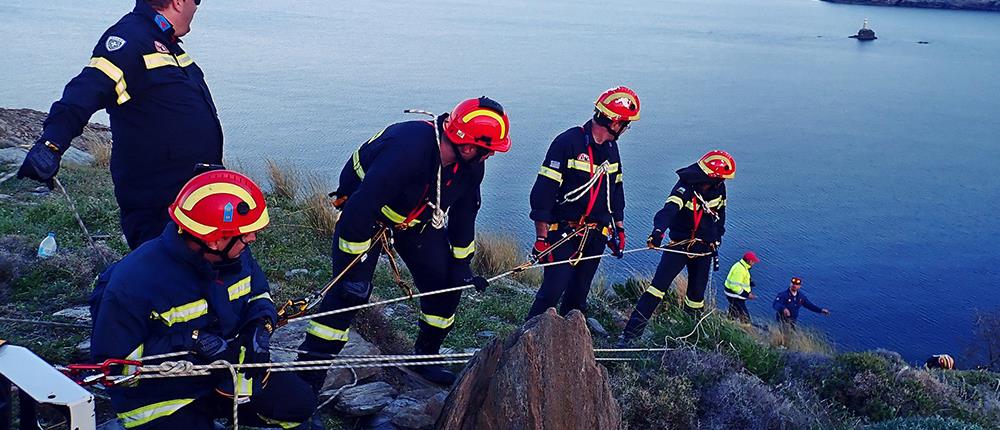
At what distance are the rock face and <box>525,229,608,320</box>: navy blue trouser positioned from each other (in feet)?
7.58

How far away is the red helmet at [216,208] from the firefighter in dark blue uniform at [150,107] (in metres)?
1.12

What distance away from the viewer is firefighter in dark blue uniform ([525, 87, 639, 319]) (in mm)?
6426

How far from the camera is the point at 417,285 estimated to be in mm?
5332

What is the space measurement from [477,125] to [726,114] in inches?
843

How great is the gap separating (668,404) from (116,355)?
331 cm

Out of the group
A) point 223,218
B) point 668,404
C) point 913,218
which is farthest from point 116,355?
point 913,218

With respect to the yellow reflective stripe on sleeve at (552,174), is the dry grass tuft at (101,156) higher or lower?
lower

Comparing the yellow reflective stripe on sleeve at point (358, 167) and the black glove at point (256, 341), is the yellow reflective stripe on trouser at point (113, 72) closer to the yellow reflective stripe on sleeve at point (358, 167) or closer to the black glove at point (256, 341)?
the yellow reflective stripe on sleeve at point (358, 167)

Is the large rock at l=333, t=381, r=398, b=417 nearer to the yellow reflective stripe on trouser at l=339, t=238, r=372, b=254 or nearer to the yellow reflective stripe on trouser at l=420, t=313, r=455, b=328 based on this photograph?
the yellow reflective stripe on trouser at l=420, t=313, r=455, b=328

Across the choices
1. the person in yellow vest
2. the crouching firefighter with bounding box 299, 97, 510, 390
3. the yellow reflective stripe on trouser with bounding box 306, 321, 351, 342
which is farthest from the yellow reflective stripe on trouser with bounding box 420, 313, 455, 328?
the person in yellow vest

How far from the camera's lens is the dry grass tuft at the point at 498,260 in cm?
1005

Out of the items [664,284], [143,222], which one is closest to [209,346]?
[143,222]

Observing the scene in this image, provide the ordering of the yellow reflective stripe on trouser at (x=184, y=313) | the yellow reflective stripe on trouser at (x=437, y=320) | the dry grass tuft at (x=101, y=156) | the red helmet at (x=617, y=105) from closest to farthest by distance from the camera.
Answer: the yellow reflective stripe on trouser at (x=184, y=313) < the yellow reflective stripe on trouser at (x=437, y=320) < the red helmet at (x=617, y=105) < the dry grass tuft at (x=101, y=156)

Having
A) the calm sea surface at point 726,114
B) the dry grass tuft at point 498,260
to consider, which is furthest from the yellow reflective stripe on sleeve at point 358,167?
the calm sea surface at point 726,114
